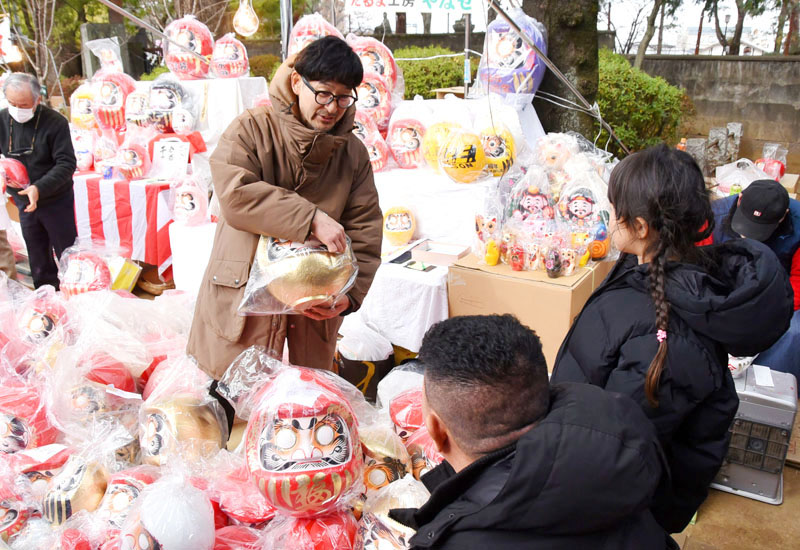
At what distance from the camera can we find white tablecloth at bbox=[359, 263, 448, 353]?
3.44 meters

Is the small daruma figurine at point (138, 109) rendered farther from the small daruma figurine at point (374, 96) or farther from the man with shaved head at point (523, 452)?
the man with shaved head at point (523, 452)

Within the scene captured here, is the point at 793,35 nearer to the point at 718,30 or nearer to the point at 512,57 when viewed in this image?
the point at 718,30

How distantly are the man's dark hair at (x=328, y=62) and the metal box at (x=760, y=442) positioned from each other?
2230 millimetres

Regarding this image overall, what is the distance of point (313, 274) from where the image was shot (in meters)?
1.75

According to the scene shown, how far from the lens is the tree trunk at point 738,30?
1235 centimetres

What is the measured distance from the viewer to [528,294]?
3145 millimetres

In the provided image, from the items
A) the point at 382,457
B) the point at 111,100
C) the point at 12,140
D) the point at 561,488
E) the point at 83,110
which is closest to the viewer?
the point at 561,488

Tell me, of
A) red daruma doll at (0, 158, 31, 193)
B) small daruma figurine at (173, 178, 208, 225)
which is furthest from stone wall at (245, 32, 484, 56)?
red daruma doll at (0, 158, 31, 193)

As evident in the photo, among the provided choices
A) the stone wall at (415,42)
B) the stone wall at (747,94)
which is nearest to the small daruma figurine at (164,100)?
the stone wall at (415,42)

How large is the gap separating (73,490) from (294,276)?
1.08 m

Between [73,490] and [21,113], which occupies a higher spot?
[21,113]

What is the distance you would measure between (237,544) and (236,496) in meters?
0.16

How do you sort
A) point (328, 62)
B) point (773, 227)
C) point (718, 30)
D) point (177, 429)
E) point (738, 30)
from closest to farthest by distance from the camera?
point (328, 62)
point (177, 429)
point (773, 227)
point (738, 30)
point (718, 30)

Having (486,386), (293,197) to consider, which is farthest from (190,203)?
(486,386)
